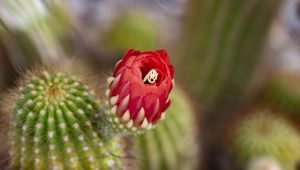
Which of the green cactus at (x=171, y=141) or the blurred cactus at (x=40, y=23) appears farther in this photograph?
the blurred cactus at (x=40, y=23)

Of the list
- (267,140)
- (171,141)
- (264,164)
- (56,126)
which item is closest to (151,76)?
(56,126)

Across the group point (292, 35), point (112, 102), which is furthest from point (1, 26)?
point (292, 35)

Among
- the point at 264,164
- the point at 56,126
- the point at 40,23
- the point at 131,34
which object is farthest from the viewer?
the point at 131,34

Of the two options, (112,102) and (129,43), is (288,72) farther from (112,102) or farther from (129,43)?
(112,102)

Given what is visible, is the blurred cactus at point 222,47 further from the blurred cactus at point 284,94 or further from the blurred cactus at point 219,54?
the blurred cactus at point 284,94

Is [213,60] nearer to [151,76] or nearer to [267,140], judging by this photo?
[267,140]

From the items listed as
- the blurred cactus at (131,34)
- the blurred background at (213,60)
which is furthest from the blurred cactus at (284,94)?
the blurred cactus at (131,34)

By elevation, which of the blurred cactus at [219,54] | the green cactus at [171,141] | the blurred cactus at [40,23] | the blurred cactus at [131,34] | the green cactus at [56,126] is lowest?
the green cactus at [56,126]
